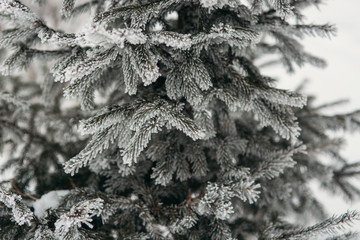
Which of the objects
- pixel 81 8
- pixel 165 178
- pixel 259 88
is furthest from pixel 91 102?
pixel 259 88

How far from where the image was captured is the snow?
72.1 inches

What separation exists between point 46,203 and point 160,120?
1082mm

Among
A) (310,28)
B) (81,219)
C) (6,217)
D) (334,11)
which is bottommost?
(6,217)

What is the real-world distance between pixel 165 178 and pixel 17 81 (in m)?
2.94

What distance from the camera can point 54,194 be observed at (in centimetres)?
200

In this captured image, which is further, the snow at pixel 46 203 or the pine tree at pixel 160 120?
the snow at pixel 46 203

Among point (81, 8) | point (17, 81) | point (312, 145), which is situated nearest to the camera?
point (81, 8)

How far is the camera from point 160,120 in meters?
1.59

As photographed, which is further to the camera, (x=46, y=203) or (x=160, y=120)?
(x=46, y=203)

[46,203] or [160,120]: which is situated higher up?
[160,120]

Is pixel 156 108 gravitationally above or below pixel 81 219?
above

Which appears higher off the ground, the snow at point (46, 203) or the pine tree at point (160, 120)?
the pine tree at point (160, 120)

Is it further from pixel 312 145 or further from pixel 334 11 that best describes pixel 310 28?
pixel 334 11

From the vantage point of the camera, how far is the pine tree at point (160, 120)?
148cm
